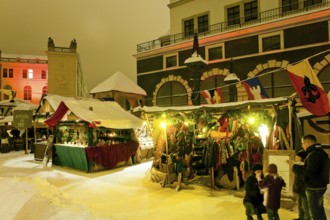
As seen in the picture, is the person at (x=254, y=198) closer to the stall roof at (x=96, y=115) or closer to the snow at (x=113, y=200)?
the snow at (x=113, y=200)

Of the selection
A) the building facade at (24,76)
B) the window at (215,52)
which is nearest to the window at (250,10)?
→ the window at (215,52)

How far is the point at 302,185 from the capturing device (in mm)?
5469

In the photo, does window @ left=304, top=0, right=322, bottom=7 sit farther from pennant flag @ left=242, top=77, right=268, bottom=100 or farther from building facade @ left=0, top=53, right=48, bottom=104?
building facade @ left=0, top=53, right=48, bottom=104

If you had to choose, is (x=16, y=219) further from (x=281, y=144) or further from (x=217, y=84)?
(x=217, y=84)

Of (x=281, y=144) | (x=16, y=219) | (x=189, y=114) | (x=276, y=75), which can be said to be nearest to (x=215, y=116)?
(x=189, y=114)

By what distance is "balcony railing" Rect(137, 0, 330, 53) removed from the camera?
770 inches

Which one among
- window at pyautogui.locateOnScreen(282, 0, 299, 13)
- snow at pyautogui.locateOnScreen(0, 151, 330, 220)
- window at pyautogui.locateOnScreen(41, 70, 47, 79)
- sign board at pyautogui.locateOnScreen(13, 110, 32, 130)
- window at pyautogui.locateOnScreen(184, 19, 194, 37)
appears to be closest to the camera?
snow at pyautogui.locateOnScreen(0, 151, 330, 220)

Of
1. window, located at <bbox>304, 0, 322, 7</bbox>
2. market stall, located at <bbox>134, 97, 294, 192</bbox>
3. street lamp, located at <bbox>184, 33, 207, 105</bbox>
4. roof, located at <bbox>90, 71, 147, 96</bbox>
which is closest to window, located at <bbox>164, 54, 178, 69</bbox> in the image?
roof, located at <bbox>90, 71, 147, 96</bbox>

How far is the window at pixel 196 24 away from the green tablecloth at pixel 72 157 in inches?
704

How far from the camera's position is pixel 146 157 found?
1655cm

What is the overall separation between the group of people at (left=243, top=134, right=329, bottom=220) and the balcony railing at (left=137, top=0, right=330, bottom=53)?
56.2 feet

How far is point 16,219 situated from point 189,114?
6.40m

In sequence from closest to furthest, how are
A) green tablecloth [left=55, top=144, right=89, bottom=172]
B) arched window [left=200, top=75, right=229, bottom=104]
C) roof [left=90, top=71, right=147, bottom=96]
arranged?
1. green tablecloth [left=55, top=144, right=89, bottom=172]
2. arched window [left=200, top=75, right=229, bottom=104]
3. roof [left=90, top=71, right=147, bottom=96]

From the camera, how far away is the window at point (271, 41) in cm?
1994
